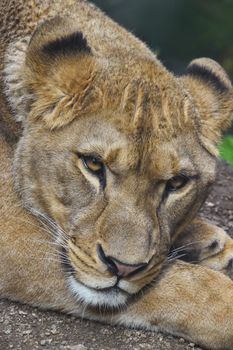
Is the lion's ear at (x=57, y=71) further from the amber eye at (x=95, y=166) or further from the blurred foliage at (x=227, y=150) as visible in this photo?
the blurred foliage at (x=227, y=150)

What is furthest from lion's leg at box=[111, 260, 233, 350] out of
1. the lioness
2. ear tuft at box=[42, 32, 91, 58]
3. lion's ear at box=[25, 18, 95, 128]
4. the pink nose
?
ear tuft at box=[42, 32, 91, 58]

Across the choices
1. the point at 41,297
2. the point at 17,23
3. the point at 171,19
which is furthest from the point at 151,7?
the point at 41,297

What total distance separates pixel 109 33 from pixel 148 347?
1856mm

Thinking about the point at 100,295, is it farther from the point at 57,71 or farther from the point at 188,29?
the point at 188,29

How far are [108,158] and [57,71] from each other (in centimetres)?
64

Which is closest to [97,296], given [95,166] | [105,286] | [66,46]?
[105,286]

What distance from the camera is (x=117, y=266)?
4555 millimetres

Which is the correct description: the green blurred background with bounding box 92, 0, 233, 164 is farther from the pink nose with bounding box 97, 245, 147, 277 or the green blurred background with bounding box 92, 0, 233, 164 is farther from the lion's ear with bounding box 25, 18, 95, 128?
the pink nose with bounding box 97, 245, 147, 277

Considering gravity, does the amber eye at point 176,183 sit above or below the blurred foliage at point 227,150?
below

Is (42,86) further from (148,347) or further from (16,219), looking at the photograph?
(148,347)

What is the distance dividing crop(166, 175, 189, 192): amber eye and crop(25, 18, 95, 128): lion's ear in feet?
Answer: 2.00

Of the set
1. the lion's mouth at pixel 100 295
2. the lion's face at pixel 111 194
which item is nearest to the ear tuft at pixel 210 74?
the lion's face at pixel 111 194

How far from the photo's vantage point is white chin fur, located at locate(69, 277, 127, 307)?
4.74 meters

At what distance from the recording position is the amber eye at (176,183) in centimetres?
500
